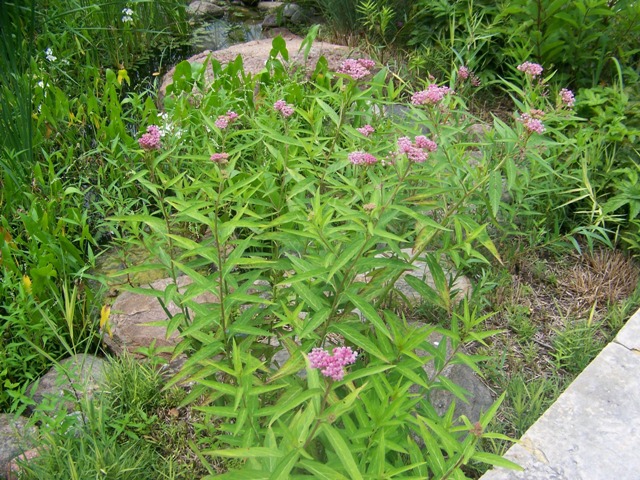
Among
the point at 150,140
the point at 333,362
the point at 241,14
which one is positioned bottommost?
the point at 241,14

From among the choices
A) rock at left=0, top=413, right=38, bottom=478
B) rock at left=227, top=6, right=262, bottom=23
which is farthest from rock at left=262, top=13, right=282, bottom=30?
rock at left=0, top=413, right=38, bottom=478

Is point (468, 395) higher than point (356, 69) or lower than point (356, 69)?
lower

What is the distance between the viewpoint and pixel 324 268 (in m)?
1.69

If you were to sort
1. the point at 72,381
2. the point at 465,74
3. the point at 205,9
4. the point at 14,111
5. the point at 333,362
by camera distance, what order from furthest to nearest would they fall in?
the point at 205,9, the point at 14,111, the point at 465,74, the point at 72,381, the point at 333,362

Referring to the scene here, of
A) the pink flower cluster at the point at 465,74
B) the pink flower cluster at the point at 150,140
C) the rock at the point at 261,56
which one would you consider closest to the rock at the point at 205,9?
the rock at the point at 261,56

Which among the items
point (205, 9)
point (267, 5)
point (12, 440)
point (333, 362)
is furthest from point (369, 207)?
point (267, 5)

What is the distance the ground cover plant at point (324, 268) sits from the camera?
1678 mm

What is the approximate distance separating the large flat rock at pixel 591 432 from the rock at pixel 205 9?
6.29 m

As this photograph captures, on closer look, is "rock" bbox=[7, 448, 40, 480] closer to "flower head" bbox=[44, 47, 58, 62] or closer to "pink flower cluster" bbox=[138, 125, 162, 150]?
"pink flower cluster" bbox=[138, 125, 162, 150]

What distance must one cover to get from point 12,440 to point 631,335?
2.56m

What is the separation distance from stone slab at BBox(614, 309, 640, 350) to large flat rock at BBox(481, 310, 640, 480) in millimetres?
43

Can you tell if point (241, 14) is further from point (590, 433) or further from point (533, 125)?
point (590, 433)

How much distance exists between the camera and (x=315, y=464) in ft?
4.62

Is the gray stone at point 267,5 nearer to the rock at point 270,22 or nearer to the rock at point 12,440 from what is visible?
the rock at point 270,22
